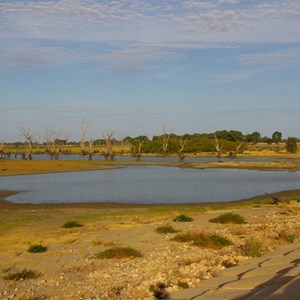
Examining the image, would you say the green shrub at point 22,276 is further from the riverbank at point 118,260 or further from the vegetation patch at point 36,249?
the vegetation patch at point 36,249

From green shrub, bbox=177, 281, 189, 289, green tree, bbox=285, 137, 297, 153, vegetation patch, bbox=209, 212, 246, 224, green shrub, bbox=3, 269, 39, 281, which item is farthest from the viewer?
green tree, bbox=285, 137, 297, 153

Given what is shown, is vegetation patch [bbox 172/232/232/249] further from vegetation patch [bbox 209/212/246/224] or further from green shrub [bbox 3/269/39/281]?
green shrub [bbox 3/269/39/281]

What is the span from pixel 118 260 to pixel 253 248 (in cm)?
330

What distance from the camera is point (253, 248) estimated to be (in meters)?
11.8

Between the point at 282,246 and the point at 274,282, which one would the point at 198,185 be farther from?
the point at 274,282

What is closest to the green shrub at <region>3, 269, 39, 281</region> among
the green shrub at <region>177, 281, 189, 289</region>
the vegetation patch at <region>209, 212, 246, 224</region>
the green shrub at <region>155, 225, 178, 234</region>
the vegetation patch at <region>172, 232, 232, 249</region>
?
the green shrub at <region>177, 281, 189, 289</region>

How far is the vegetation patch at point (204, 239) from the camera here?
533 inches

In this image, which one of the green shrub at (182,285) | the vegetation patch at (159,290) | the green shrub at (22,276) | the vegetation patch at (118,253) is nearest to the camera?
the vegetation patch at (159,290)

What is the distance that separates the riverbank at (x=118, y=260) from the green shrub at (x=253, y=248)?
127 millimetres

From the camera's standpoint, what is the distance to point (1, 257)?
1312 cm

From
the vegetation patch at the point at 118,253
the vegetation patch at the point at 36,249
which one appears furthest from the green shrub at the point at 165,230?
the vegetation patch at the point at 36,249

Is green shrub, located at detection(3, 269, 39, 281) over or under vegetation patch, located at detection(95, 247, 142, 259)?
under

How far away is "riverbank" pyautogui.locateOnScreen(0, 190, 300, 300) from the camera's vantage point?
9.56 m

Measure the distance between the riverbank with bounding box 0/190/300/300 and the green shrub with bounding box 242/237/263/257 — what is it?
0.42ft
